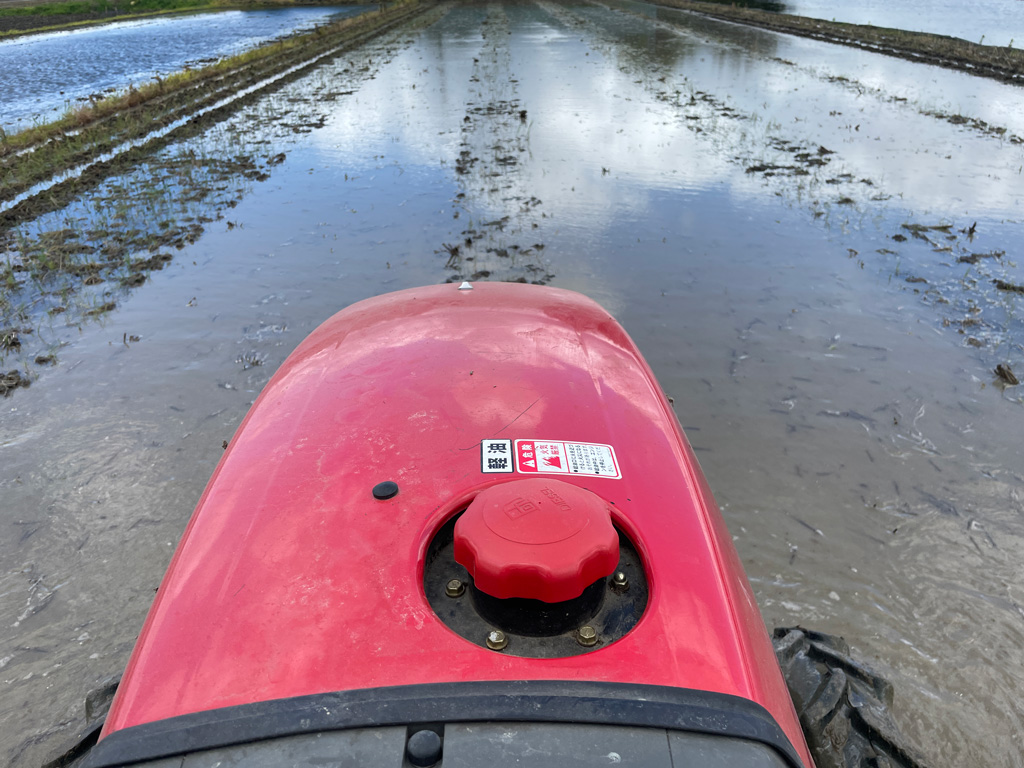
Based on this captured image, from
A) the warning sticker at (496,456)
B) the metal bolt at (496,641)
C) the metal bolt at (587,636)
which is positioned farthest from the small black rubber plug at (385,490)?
the metal bolt at (587,636)

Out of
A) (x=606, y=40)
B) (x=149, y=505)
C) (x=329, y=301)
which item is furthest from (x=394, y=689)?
(x=606, y=40)

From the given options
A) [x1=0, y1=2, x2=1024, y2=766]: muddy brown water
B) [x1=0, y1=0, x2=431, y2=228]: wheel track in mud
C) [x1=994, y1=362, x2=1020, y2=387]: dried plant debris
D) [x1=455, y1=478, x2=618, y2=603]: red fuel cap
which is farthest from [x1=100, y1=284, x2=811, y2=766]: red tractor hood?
[x1=0, y1=0, x2=431, y2=228]: wheel track in mud

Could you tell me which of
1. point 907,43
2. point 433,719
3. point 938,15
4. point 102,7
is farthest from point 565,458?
point 102,7

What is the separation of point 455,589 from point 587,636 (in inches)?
11.1

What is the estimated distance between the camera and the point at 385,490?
1.47m

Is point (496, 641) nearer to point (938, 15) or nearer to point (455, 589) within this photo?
point (455, 589)

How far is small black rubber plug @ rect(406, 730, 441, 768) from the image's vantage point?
92 centimetres

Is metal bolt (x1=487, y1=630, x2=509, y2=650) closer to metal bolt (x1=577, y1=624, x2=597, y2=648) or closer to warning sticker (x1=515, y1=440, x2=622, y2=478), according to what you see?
metal bolt (x1=577, y1=624, x2=597, y2=648)

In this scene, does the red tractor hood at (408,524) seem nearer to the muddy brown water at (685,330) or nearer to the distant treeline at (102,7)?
the muddy brown water at (685,330)

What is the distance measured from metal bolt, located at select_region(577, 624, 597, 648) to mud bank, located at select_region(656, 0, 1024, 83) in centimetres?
1668

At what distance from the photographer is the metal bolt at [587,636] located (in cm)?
121

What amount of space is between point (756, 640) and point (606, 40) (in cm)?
2239

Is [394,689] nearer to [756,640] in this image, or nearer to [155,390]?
[756,640]

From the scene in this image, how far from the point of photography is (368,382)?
1911 millimetres
